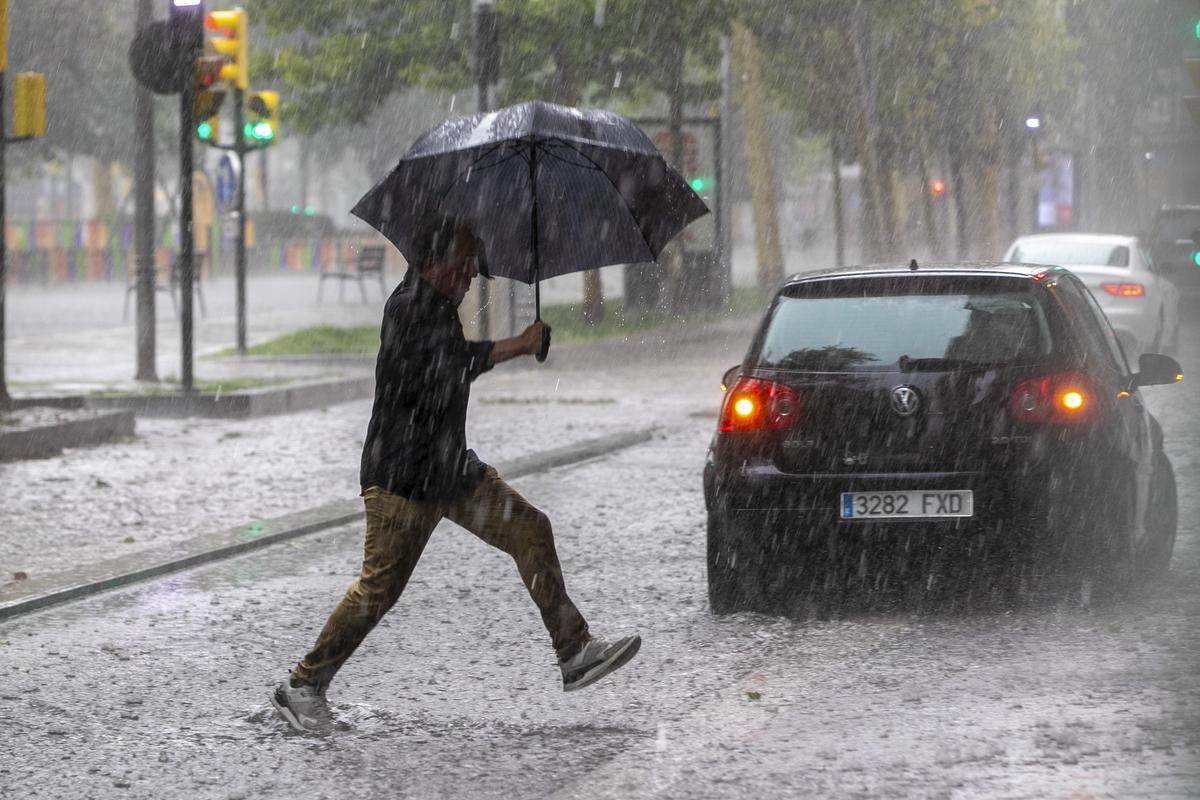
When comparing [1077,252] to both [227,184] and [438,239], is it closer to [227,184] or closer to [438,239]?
[227,184]

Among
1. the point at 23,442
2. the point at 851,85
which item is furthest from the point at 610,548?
the point at 851,85

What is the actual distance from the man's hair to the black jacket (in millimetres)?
69

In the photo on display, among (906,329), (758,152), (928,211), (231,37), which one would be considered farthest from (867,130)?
(906,329)

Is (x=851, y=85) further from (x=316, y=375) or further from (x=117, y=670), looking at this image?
(x=117, y=670)

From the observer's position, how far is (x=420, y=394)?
6332 millimetres

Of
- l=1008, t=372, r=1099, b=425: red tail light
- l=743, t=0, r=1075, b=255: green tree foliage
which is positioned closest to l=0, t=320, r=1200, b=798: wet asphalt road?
l=1008, t=372, r=1099, b=425: red tail light

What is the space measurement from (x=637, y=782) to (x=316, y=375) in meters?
16.2

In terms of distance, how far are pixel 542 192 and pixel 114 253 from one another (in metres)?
51.0

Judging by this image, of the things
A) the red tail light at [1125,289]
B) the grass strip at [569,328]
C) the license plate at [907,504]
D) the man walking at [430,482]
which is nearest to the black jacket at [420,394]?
the man walking at [430,482]

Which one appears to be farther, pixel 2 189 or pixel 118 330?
pixel 118 330

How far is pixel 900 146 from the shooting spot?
50.0m

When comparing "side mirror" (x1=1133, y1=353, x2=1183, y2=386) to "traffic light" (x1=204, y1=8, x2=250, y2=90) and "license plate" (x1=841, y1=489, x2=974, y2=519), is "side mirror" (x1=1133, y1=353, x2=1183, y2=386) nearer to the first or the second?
"license plate" (x1=841, y1=489, x2=974, y2=519)

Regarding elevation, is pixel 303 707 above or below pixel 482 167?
below

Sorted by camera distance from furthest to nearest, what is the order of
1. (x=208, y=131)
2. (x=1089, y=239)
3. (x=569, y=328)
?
(x=569, y=328), (x=1089, y=239), (x=208, y=131)
